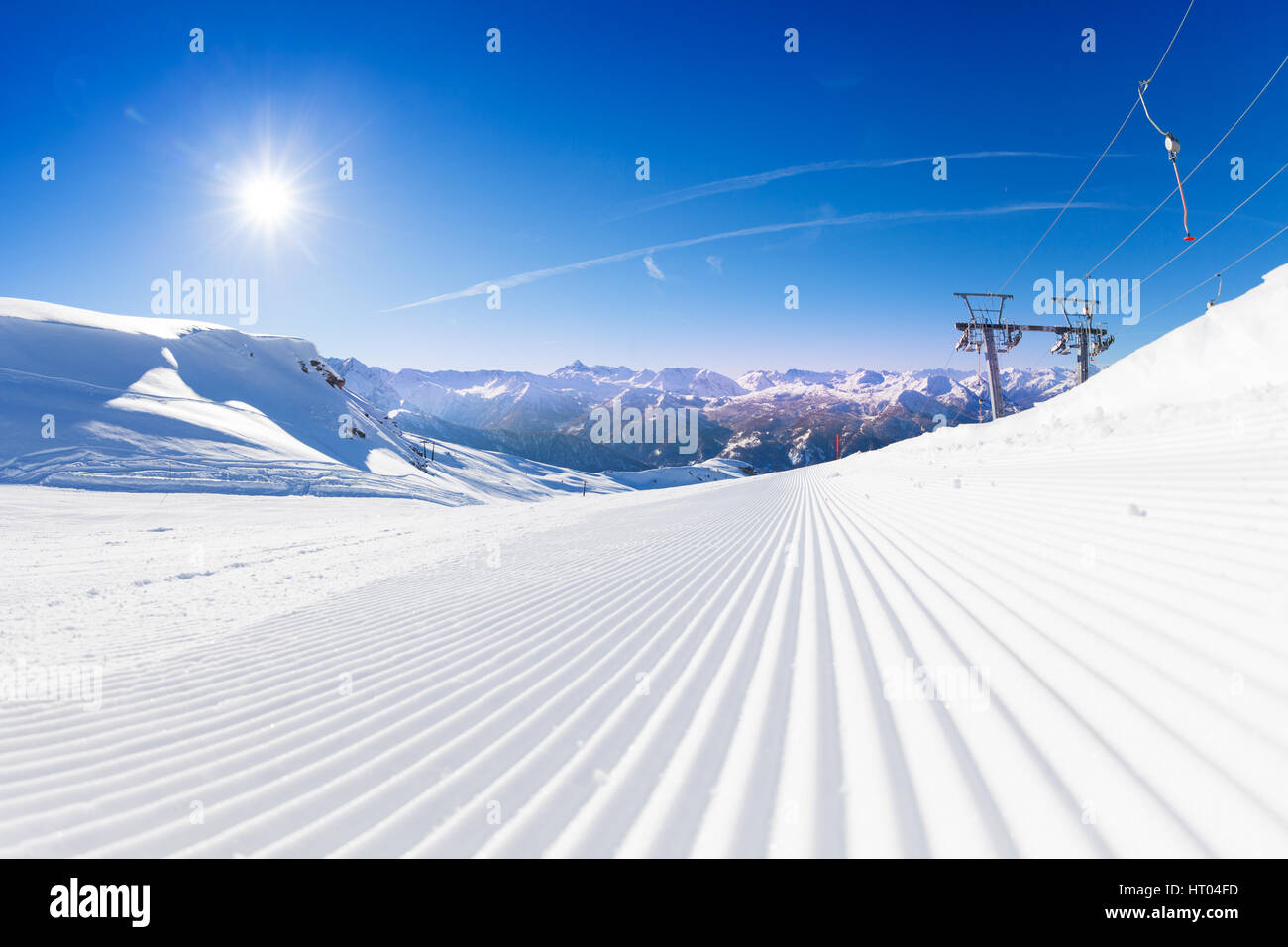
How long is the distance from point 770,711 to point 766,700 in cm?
13

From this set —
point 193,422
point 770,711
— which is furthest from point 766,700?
point 193,422

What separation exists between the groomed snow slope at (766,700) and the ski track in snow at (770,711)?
0.02 metres

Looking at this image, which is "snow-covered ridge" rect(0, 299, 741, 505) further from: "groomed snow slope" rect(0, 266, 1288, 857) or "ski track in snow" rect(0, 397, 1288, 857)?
"ski track in snow" rect(0, 397, 1288, 857)

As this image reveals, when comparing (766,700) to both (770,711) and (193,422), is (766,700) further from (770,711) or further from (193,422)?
(193,422)

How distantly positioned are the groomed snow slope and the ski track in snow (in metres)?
0.02

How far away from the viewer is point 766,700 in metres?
2.87

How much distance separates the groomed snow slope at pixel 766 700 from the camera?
1.87 metres

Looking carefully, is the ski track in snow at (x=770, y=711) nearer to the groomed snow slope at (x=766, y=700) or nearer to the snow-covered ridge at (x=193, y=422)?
the groomed snow slope at (x=766, y=700)

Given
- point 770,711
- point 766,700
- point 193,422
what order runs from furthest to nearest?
point 193,422 → point 766,700 → point 770,711

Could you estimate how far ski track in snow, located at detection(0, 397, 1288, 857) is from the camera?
1854mm

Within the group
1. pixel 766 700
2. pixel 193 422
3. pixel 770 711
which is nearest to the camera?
pixel 770 711

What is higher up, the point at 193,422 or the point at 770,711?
the point at 193,422

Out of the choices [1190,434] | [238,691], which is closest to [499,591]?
[238,691]
